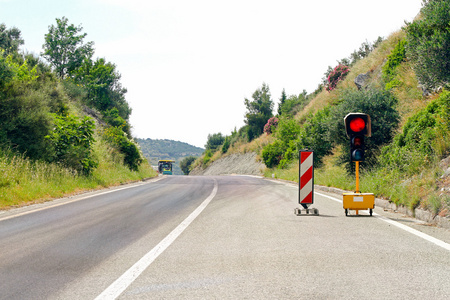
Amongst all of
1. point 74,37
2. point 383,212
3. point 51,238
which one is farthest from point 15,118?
point 74,37

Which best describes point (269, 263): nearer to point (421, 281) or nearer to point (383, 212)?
point (421, 281)

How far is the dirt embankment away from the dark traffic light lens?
39545 millimetres

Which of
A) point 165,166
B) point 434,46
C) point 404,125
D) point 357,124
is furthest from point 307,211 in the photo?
point 165,166

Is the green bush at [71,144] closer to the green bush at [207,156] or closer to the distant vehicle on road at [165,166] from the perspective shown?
the distant vehicle on road at [165,166]

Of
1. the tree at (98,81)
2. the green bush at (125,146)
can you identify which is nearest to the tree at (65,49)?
the tree at (98,81)

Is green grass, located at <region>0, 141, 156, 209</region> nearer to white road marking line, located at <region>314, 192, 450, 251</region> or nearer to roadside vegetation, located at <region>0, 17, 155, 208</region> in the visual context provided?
roadside vegetation, located at <region>0, 17, 155, 208</region>

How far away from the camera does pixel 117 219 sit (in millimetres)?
8984

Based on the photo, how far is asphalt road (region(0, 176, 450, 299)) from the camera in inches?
165

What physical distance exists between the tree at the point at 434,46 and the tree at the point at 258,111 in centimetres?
5294

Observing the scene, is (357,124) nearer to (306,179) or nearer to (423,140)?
(306,179)

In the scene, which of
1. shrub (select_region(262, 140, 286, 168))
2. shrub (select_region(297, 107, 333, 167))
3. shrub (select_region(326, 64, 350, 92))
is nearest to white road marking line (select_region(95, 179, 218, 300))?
shrub (select_region(297, 107, 333, 167))

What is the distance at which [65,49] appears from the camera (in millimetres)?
45625

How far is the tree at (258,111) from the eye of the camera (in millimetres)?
71125

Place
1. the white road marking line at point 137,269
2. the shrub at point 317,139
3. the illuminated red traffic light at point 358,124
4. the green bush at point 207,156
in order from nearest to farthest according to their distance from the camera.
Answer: the white road marking line at point 137,269
the illuminated red traffic light at point 358,124
the shrub at point 317,139
the green bush at point 207,156
